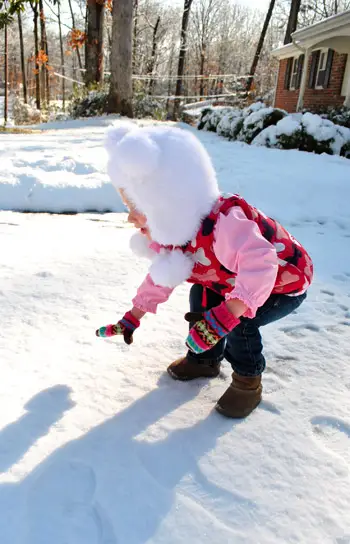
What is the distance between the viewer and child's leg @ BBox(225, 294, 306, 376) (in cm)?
147

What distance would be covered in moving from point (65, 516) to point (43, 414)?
421 millimetres

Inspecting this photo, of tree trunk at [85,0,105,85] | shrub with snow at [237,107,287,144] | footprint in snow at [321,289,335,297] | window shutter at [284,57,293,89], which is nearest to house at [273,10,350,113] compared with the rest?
window shutter at [284,57,293,89]

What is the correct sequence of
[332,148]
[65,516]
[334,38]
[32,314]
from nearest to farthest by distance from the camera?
[65,516], [32,314], [332,148], [334,38]

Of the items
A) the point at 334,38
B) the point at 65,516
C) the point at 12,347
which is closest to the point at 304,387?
the point at 65,516

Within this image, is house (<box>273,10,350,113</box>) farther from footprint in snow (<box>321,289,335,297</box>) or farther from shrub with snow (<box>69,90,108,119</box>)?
footprint in snow (<box>321,289,335,297</box>)

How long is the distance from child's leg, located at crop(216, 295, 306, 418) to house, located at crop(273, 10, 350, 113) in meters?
10.7

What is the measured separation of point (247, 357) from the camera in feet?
4.92

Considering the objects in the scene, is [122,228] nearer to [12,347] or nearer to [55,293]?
[55,293]

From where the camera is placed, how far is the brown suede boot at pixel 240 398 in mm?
1507

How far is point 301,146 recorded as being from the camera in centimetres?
705

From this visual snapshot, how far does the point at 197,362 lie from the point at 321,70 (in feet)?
44.6

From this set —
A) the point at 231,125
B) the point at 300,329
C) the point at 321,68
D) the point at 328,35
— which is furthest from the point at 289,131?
the point at 321,68

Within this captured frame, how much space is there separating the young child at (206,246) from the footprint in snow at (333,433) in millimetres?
224

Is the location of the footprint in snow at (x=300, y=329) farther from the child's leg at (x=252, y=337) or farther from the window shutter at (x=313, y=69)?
the window shutter at (x=313, y=69)
